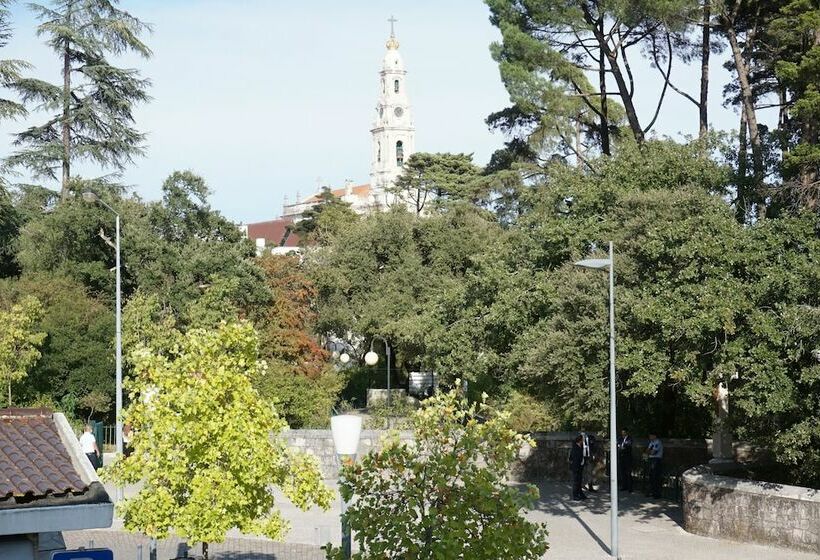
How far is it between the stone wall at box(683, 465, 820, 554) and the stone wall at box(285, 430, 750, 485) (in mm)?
5130

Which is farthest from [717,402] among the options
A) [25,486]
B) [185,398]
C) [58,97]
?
[58,97]

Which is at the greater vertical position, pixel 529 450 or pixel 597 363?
pixel 597 363

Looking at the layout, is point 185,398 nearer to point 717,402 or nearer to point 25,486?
point 25,486

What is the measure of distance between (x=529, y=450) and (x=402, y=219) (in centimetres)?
2347

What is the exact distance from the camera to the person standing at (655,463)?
27734 mm

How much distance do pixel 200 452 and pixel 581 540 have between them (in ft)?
32.9

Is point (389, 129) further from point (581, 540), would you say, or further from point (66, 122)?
point (581, 540)

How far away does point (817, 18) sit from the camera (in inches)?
1089

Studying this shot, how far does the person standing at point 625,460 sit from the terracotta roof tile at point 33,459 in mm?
19035

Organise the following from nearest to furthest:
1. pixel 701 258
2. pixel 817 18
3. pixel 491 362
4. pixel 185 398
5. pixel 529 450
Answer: pixel 185 398, pixel 701 258, pixel 817 18, pixel 491 362, pixel 529 450

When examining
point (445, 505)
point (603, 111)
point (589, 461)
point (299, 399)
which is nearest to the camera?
point (445, 505)

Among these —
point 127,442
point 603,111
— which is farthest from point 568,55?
point 127,442

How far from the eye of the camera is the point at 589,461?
1163 inches

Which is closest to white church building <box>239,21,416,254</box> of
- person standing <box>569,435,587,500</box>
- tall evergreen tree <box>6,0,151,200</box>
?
tall evergreen tree <box>6,0,151,200</box>
